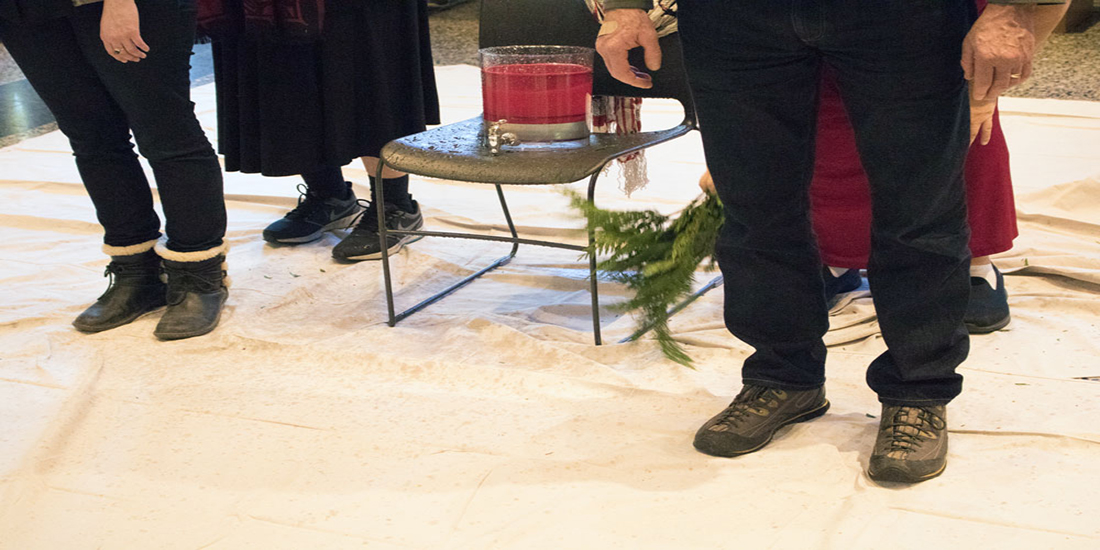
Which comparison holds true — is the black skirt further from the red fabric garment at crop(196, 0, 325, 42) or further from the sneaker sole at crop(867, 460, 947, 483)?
the sneaker sole at crop(867, 460, 947, 483)

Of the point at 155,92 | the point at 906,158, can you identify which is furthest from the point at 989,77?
the point at 155,92

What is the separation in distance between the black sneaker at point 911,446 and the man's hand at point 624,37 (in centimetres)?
62

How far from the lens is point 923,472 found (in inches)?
54.1

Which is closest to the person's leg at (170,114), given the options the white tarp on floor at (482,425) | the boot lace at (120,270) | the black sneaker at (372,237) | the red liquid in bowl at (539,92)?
the boot lace at (120,270)

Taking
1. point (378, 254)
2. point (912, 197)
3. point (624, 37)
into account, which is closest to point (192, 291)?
point (378, 254)

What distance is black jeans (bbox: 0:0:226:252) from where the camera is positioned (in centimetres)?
184

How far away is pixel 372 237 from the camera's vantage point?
8.11 ft

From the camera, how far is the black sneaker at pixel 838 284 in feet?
6.63

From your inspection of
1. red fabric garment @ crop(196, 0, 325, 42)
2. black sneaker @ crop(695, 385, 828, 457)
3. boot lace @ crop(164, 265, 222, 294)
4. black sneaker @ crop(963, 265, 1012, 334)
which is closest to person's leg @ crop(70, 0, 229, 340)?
boot lace @ crop(164, 265, 222, 294)

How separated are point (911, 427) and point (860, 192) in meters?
0.59

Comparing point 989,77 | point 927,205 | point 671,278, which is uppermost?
point 989,77

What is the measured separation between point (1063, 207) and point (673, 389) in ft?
4.66

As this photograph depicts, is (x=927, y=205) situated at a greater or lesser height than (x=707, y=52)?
lesser

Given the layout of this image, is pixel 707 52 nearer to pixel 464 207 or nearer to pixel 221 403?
pixel 221 403
